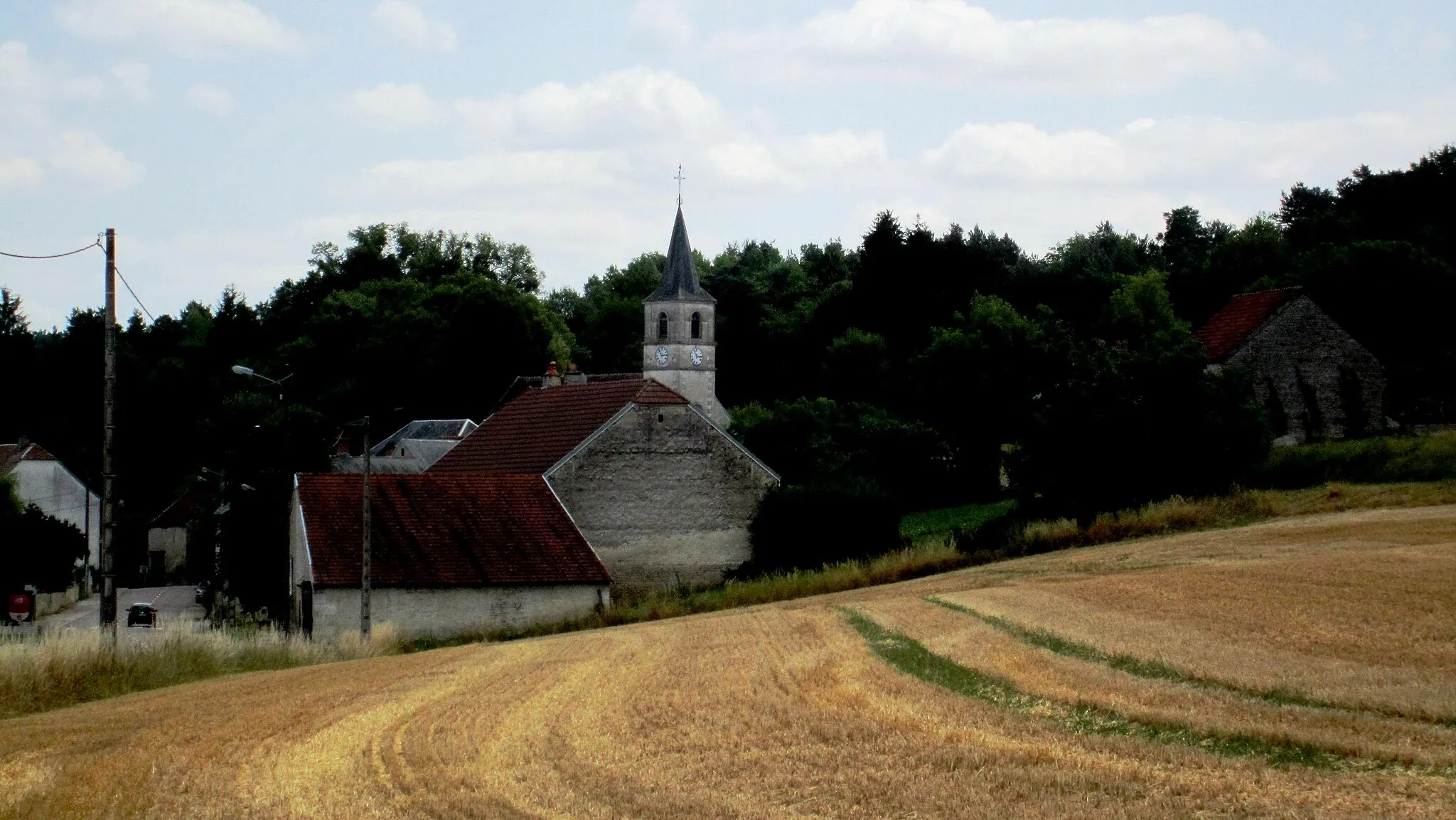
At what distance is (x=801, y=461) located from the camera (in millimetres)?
63656

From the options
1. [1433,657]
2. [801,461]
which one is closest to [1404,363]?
[801,461]

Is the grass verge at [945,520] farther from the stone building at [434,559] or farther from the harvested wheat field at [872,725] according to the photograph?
the harvested wheat field at [872,725]

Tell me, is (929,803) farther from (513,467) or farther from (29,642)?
(513,467)

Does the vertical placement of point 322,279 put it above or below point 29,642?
above

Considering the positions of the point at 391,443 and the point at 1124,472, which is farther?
the point at 391,443

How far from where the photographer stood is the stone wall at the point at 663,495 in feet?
156

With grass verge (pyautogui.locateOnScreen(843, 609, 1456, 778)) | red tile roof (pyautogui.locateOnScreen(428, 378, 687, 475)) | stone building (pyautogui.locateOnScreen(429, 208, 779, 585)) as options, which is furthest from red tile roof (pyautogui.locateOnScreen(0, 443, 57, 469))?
grass verge (pyautogui.locateOnScreen(843, 609, 1456, 778))

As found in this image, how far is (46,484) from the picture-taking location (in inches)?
2852

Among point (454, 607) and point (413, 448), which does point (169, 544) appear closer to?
point (413, 448)

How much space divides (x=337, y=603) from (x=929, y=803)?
2990 cm

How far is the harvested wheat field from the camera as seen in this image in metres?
11.3

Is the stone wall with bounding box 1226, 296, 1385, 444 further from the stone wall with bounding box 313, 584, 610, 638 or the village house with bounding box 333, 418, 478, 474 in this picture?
the village house with bounding box 333, 418, 478, 474

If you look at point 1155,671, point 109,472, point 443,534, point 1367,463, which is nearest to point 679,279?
point 443,534

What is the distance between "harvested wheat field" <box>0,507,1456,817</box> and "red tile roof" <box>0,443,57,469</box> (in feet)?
171
